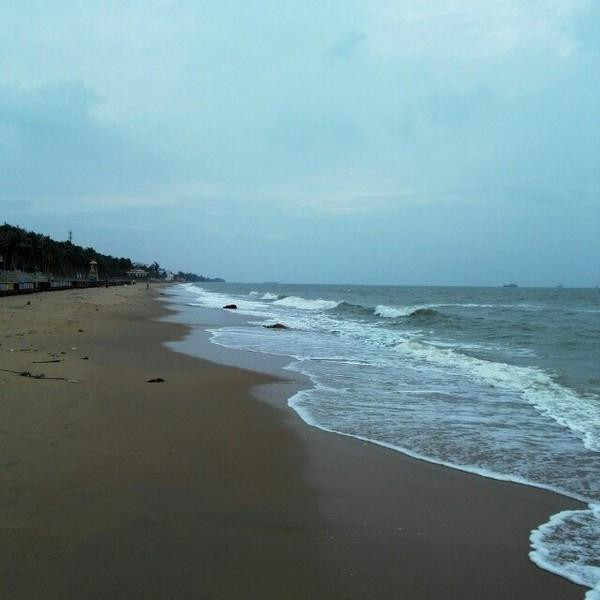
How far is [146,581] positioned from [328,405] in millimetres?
5330

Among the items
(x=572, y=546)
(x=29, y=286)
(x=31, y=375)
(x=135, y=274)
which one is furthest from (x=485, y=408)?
(x=135, y=274)

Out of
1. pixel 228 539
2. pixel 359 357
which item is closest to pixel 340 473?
pixel 228 539

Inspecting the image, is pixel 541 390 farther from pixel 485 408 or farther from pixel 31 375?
pixel 31 375

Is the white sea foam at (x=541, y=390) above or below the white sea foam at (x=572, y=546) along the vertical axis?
above

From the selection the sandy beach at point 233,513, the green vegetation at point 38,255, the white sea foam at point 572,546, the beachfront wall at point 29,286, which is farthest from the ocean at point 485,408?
the green vegetation at point 38,255

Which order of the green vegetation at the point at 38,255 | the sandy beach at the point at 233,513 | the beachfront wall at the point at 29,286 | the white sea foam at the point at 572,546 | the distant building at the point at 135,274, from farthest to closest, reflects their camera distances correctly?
the distant building at the point at 135,274
the green vegetation at the point at 38,255
the beachfront wall at the point at 29,286
the white sea foam at the point at 572,546
the sandy beach at the point at 233,513

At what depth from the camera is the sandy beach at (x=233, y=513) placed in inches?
119

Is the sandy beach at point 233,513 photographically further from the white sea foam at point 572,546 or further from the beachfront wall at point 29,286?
the beachfront wall at point 29,286

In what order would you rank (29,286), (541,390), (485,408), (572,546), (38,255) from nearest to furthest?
1. (572,546)
2. (485,408)
3. (541,390)
4. (29,286)
5. (38,255)

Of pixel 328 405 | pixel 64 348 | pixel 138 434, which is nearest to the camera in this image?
pixel 138 434

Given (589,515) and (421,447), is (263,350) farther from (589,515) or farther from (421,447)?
(589,515)

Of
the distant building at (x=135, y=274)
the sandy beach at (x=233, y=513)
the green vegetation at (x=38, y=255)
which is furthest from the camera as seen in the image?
the distant building at (x=135, y=274)

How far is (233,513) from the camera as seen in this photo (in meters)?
3.90

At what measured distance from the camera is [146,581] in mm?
2943
